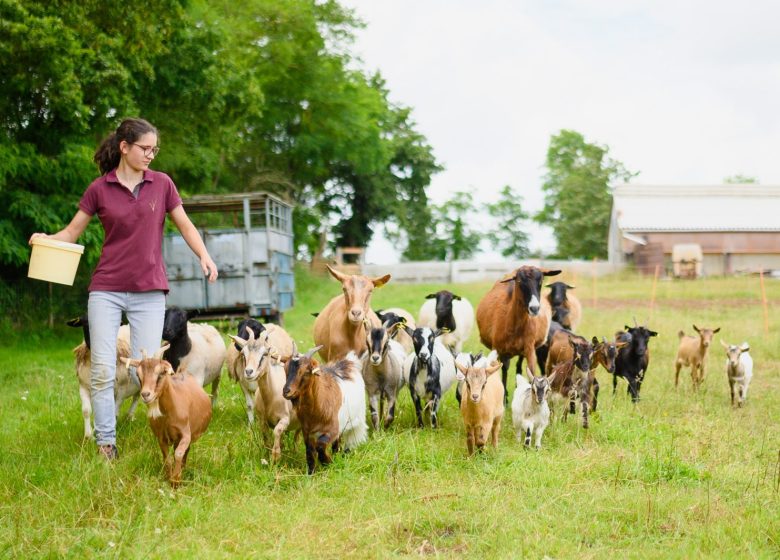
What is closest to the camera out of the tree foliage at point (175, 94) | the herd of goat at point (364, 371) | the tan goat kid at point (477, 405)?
the herd of goat at point (364, 371)

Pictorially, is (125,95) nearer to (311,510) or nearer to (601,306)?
(311,510)

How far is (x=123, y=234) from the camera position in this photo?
217 inches

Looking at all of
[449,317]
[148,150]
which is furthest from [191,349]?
[449,317]

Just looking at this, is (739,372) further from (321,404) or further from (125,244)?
(125,244)

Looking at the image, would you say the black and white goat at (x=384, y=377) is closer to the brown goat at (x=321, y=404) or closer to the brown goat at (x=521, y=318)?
the brown goat at (x=321, y=404)

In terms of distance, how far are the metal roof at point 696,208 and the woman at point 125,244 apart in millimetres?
35752

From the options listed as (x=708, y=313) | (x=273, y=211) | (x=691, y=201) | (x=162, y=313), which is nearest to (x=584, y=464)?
(x=162, y=313)

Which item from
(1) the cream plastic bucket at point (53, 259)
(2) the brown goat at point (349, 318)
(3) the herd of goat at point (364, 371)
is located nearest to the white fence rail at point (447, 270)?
(3) the herd of goat at point (364, 371)

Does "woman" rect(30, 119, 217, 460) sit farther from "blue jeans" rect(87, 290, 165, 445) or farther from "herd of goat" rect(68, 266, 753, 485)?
"herd of goat" rect(68, 266, 753, 485)

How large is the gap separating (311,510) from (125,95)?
422 inches

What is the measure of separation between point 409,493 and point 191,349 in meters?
3.12

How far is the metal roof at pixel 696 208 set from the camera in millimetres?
38562

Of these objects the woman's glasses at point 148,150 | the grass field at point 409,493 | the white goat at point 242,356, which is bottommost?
the grass field at point 409,493

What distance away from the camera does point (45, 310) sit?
15.1 metres
